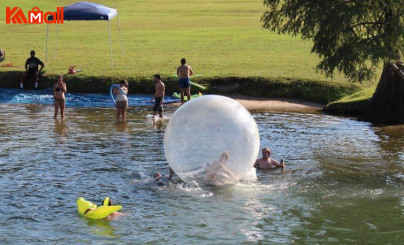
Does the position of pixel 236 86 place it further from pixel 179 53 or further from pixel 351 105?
pixel 179 53

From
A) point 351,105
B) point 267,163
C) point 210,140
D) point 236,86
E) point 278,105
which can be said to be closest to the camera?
point 210,140

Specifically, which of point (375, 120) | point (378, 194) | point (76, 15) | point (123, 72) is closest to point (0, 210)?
point (378, 194)

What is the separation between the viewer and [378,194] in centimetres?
1519

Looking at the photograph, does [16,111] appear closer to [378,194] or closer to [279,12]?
[279,12]

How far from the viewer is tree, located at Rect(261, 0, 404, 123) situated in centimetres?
2236

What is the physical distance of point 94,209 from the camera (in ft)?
43.7

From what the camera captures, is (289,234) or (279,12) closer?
(289,234)

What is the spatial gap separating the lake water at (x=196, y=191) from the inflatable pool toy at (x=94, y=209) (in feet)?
0.42

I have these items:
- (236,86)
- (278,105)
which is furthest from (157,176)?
(236,86)

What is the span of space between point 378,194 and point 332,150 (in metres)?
4.37

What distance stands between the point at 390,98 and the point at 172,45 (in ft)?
65.5

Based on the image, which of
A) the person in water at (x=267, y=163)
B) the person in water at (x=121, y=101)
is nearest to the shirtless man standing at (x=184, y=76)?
the person in water at (x=121, y=101)

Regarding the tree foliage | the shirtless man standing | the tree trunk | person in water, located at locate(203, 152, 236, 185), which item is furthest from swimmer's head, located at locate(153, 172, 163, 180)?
the shirtless man standing

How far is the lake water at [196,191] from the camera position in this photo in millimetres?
12641
